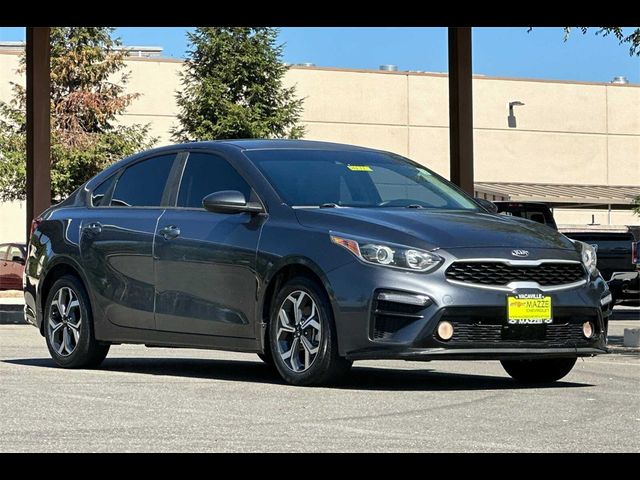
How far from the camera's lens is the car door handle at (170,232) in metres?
10.6

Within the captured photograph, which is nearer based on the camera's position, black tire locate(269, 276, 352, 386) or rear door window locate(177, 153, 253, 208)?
black tire locate(269, 276, 352, 386)

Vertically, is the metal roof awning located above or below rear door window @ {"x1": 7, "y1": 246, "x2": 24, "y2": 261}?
above

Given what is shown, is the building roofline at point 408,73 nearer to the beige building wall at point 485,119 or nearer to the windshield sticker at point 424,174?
the beige building wall at point 485,119

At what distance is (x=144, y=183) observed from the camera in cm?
1138

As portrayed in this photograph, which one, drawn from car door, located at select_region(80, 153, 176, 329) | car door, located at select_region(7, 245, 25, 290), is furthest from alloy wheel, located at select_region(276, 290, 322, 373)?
car door, located at select_region(7, 245, 25, 290)

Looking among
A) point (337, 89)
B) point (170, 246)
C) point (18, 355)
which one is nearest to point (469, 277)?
point (170, 246)

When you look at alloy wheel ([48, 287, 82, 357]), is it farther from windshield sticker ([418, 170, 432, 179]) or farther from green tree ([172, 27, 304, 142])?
green tree ([172, 27, 304, 142])

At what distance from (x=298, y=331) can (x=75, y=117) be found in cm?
3870

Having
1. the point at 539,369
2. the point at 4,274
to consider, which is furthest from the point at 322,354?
the point at 4,274

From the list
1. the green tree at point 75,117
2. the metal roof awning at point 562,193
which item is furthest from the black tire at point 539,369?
the metal roof awning at point 562,193

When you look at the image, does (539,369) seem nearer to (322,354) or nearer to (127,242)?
(322,354)

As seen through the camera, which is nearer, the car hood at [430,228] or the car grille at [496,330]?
the car grille at [496,330]

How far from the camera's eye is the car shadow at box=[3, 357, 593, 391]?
9859mm

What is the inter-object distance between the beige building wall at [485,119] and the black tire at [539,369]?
161 ft
